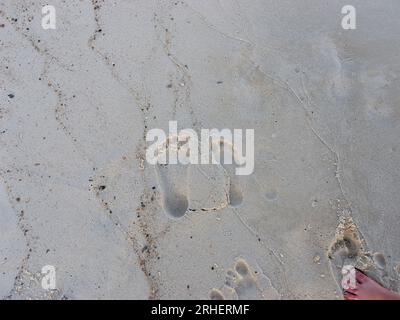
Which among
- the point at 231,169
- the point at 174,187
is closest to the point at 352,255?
the point at 231,169

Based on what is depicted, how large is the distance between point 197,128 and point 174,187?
1.73 ft

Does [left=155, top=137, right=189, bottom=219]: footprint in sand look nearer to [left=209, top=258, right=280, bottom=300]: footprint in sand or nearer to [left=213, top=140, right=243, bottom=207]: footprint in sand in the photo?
[left=213, top=140, right=243, bottom=207]: footprint in sand

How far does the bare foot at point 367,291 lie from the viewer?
13.3ft

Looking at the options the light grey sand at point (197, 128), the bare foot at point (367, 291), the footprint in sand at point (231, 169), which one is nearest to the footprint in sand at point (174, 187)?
the light grey sand at point (197, 128)

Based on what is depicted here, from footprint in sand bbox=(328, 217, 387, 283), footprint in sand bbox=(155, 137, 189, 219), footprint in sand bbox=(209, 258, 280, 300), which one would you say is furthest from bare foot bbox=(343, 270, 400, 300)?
Answer: footprint in sand bbox=(155, 137, 189, 219)

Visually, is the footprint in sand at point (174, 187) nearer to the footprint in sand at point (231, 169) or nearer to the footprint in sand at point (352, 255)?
the footprint in sand at point (231, 169)

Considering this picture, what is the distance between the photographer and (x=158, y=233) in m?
4.11

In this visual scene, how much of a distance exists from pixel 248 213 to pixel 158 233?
0.74 m

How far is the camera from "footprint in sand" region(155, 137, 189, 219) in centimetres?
414

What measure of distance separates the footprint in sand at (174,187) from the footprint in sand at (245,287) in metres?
0.64

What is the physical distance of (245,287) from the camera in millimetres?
4055

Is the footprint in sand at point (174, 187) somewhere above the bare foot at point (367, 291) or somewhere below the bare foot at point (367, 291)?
above
